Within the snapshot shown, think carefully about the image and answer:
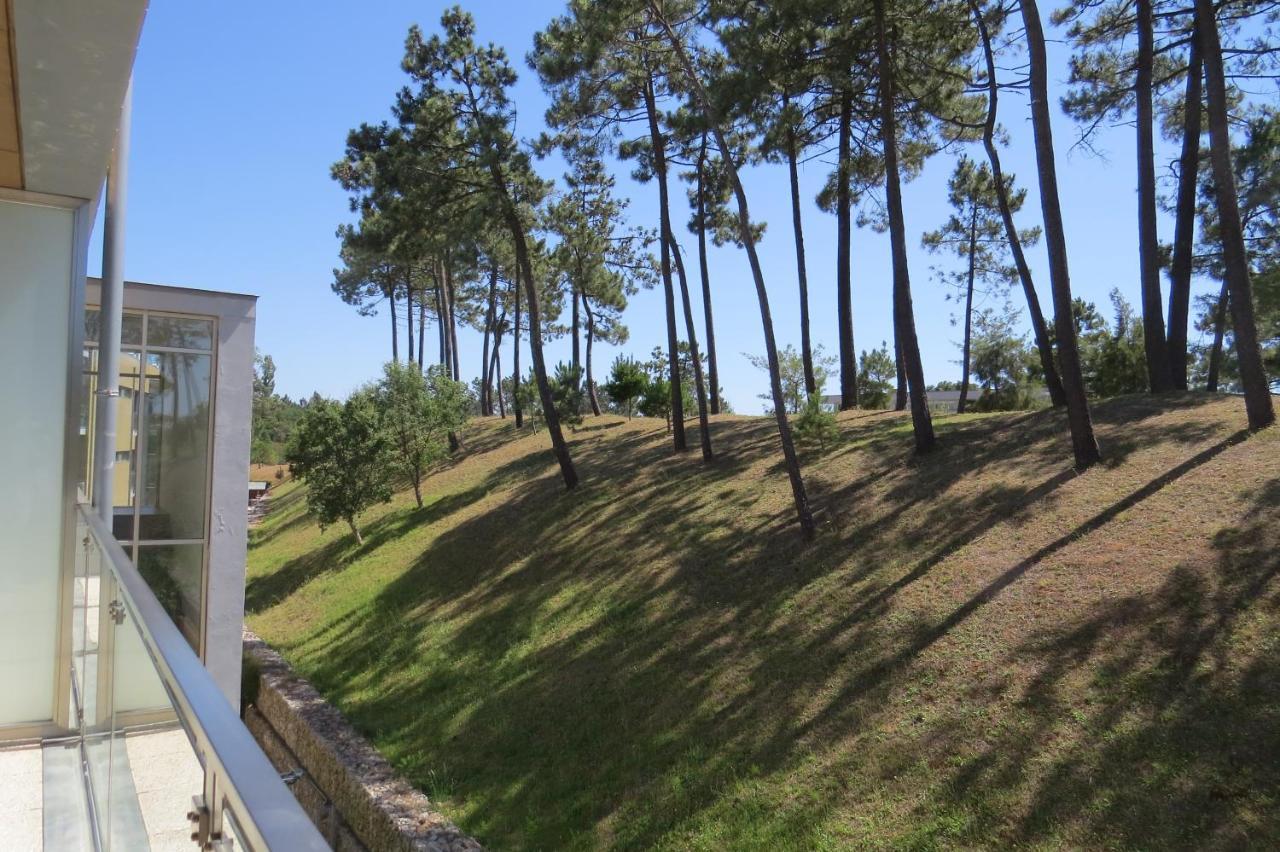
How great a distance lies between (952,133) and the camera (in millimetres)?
16297

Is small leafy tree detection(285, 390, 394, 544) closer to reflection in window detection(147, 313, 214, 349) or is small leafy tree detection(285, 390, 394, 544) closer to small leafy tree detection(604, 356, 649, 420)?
small leafy tree detection(604, 356, 649, 420)

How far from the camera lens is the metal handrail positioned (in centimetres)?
90

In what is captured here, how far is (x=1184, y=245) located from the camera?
47.9 feet

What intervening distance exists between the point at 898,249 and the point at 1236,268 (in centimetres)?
461

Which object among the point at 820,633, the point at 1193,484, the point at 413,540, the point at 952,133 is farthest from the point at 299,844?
the point at 413,540

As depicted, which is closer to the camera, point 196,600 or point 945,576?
point 196,600

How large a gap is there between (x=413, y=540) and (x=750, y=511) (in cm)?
938

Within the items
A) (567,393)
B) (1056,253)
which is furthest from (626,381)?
(1056,253)

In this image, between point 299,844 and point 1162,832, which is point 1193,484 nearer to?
point 1162,832

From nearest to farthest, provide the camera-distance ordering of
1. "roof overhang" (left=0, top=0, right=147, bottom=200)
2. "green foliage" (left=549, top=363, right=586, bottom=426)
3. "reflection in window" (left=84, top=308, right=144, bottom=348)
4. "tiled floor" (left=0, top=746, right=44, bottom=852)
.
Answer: "roof overhang" (left=0, top=0, right=147, bottom=200) < "tiled floor" (left=0, top=746, right=44, bottom=852) < "reflection in window" (left=84, top=308, right=144, bottom=348) < "green foliage" (left=549, top=363, right=586, bottom=426)

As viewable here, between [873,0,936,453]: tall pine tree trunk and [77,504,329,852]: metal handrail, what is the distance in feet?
41.8

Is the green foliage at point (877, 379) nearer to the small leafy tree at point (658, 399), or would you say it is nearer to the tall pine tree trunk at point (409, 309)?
the small leafy tree at point (658, 399)

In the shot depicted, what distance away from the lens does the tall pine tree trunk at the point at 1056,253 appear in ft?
35.8

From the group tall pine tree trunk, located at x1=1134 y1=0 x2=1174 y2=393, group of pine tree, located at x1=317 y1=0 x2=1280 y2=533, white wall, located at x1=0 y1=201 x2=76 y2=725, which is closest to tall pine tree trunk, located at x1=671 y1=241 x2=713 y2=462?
group of pine tree, located at x1=317 y1=0 x2=1280 y2=533
